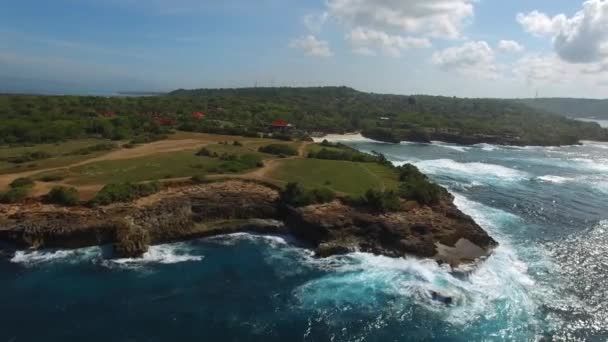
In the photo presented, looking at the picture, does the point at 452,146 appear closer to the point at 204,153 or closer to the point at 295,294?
the point at 204,153

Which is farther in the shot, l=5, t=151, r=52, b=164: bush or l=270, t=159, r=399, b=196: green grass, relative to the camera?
l=5, t=151, r=52, b=164: bush

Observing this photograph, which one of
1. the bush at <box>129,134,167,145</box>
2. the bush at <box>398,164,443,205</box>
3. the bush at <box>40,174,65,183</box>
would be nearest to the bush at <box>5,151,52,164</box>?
the bush at <box>40,174,65,183</box>

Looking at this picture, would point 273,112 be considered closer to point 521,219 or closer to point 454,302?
point 521,219

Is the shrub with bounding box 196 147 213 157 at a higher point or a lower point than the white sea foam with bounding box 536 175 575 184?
higher

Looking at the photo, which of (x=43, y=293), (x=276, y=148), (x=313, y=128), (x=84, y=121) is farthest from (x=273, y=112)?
(x=43, y=293)

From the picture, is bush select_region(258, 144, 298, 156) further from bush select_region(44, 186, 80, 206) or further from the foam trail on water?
the foam trail on water

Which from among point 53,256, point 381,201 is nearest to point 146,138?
point 53,256
